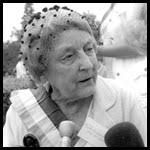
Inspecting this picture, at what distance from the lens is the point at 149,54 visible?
2.59m

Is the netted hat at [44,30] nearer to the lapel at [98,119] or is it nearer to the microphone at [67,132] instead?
the lapel at [98,119]

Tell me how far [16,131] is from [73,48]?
1.59 ft

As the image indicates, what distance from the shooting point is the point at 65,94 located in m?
1.57

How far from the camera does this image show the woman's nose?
58.4 inches

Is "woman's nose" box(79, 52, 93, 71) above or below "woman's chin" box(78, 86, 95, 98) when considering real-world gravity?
above

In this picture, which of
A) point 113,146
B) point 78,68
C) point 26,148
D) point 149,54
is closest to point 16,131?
point 26,148

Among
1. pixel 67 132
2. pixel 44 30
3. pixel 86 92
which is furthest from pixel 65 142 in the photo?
pixel 44 30

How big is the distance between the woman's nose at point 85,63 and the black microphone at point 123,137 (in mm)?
382

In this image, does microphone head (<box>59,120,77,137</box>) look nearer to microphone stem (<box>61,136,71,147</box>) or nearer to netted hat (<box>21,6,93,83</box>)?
microphone stem (<box>61,136,71,147</box>)

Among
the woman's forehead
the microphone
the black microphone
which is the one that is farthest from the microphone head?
the woman's forehead

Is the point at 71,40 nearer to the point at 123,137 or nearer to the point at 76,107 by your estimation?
the point at 76,107

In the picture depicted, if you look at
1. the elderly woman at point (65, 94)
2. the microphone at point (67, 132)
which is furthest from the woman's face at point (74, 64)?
the microphone at point (67, 132)

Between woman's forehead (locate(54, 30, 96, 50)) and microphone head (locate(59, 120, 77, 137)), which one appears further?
woman's forehead (locate(54, 30, 96, 50))

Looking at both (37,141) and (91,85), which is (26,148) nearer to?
(37,141)
